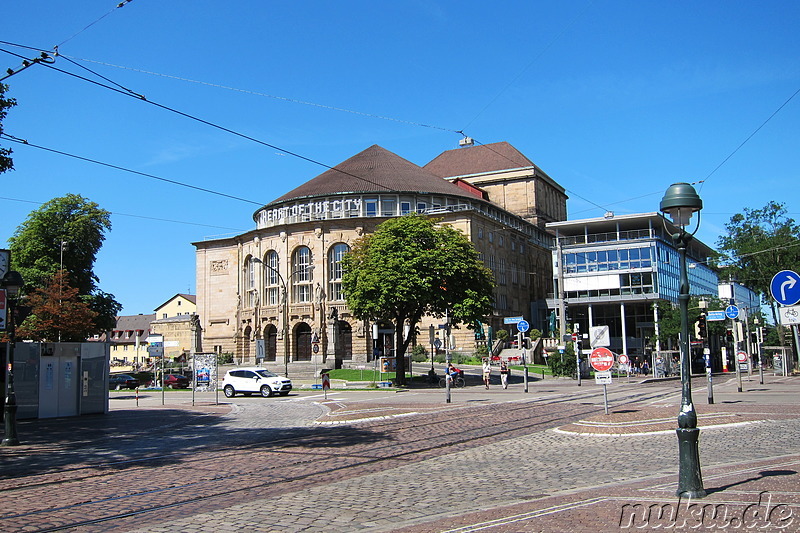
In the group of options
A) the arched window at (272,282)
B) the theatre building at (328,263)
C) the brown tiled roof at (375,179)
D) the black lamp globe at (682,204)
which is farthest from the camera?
the arched window at (272,282)

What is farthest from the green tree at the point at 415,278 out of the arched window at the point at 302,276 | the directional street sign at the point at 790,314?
the directional street sign at the point at 790,314

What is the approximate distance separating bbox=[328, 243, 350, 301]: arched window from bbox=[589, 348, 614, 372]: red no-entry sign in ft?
177

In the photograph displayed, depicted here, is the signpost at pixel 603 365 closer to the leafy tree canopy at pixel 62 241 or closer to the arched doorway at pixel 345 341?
the leafy tree canopy at pixel 62 241

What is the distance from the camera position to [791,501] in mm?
7660

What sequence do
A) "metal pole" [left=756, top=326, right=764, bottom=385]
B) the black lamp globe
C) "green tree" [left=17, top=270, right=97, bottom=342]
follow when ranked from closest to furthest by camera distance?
1. the black lamp globe
2. "metal pole" [left=756, top=326, right=764, bottom=385]
3. "green tree" [left=17, top=270, right=97, bottom=342]

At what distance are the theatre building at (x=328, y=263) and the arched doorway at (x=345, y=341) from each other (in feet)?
0.34

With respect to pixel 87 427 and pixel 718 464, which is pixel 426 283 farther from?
pixel 718 464

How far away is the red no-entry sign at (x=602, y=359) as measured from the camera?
2072 centimetres

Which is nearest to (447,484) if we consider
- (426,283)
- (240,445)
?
(240,445)

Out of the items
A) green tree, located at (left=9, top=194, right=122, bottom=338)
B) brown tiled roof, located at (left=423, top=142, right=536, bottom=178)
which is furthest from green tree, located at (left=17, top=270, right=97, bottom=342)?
brown tiled roof, located at (left=423, top=142, right=536, bottom=178)

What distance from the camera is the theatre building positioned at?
2832 inches

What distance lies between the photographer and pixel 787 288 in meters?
9.36

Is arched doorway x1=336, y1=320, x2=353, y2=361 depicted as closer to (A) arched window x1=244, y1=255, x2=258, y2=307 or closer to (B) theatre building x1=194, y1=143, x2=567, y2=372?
(B) theatre building x1=194, y1=143, x2=567, y2=372

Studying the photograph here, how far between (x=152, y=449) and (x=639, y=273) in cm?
6039
